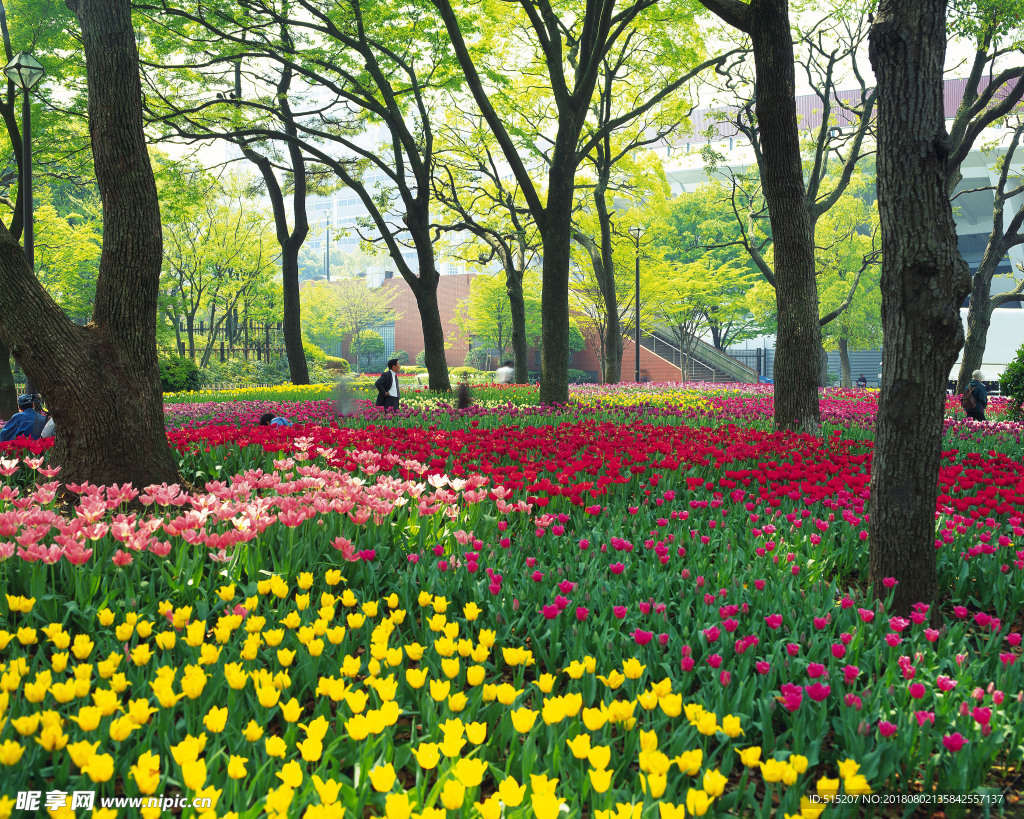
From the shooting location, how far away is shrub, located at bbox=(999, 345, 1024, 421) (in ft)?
40.2

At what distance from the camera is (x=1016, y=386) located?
12352 mm

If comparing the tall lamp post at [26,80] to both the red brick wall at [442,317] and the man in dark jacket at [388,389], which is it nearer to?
the man in dark jacket at [388,389]

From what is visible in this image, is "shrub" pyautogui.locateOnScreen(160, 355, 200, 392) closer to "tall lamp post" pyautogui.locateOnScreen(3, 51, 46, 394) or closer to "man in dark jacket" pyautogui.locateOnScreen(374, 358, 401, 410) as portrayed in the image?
"tall lamp post" pyautogui.locateOnScreen(3, 51, 46, 394)

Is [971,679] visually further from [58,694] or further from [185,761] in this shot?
[58,694]

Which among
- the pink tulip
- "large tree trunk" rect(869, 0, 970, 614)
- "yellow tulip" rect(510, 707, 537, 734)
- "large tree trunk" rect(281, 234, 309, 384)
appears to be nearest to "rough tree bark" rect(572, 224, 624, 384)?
"large tree trunk" rect(281, 234, 309, 384)

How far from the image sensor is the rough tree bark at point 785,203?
7531 millimetres

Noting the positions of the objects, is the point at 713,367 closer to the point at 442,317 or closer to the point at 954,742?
the point at 442,317

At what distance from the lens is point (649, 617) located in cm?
291

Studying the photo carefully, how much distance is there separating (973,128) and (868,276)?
2383 cm

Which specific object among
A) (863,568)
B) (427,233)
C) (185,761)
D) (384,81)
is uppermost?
(384,81)

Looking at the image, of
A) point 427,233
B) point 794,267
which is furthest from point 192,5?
point 794,267

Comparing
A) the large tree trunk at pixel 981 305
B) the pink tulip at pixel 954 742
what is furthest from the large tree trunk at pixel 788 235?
the large tree trunk at pixel 981 305

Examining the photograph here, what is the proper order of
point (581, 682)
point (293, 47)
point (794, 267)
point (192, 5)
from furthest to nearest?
point (293, 47) → point (192, 5) → point (794, 267) → point (581, 682)

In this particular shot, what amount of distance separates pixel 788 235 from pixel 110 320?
24.1 feet
